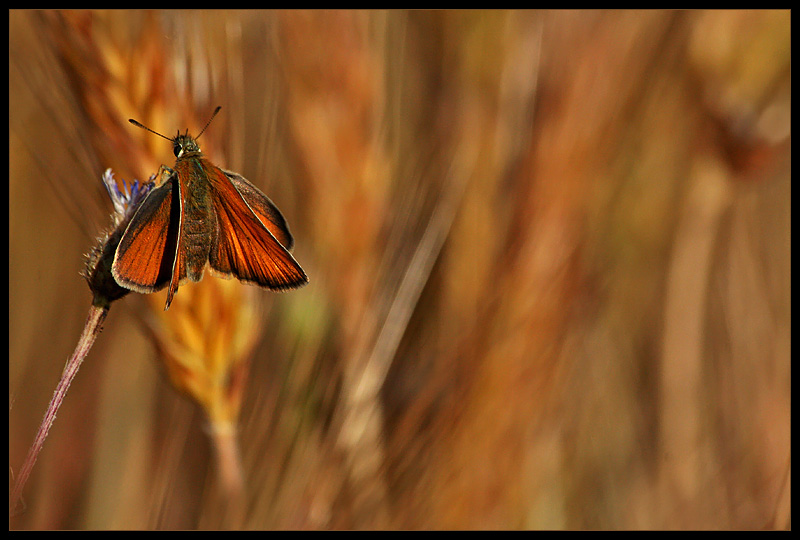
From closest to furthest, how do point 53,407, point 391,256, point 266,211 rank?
1. point 53,407
2. point 266,211
3. point 391,256

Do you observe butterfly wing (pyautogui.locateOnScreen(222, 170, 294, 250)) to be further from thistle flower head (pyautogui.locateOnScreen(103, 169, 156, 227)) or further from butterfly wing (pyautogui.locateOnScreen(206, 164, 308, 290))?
thistle flower head (pyautogui.locateOnScreen(103, 169, 156, 227))

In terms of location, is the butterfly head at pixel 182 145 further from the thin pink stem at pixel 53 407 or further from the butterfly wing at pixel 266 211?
the thin pink stem at pixel 53 407

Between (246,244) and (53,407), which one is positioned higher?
(246,244)

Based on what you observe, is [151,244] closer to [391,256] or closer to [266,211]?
[266,211]

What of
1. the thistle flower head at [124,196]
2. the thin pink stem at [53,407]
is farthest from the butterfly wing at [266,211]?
the thin pink stem at [53,407]

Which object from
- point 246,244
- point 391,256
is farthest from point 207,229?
point 391,256

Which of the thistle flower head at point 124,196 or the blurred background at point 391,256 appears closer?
the thistle flower head at point 124,196

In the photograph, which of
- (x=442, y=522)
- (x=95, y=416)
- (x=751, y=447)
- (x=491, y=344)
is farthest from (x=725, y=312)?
(x=95, y=416)
